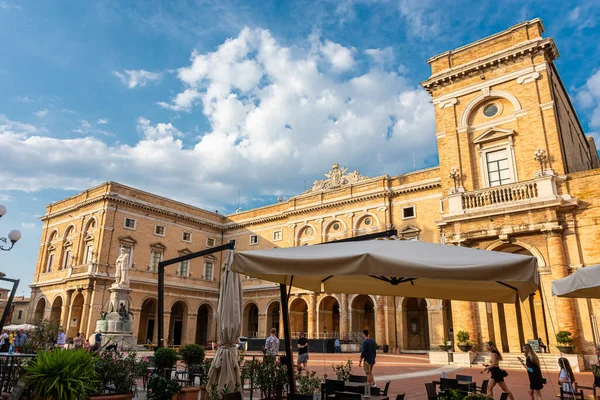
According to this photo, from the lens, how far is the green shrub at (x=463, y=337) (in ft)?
58.0

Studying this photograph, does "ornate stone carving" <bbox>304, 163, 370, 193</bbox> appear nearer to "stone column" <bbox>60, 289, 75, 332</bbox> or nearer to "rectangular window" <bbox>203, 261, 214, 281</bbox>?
"rectangular window" <bbox>203, 261, 214, 281</bbox>

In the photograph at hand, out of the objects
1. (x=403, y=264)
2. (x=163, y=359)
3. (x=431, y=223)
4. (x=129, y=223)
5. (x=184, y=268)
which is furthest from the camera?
(x=184, y=268)

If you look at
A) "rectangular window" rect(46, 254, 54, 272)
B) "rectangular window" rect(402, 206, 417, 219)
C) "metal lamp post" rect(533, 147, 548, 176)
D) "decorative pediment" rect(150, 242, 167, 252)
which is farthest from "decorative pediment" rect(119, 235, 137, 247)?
"metal lamp post" rect(533, 147, 548, 176)

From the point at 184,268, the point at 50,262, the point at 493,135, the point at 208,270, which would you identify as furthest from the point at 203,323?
the point at 493,135

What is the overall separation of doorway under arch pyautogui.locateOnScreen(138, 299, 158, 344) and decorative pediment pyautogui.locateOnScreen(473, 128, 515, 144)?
2802cm

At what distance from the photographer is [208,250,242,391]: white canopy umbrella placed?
675 centimetres

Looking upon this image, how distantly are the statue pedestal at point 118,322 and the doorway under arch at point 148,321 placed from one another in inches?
608

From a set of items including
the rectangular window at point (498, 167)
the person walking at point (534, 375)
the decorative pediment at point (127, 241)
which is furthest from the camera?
the decorative pediment at point (127, 241)

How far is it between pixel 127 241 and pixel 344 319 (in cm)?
1771

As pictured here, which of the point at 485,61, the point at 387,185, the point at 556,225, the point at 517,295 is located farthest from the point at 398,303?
the point at 517,295

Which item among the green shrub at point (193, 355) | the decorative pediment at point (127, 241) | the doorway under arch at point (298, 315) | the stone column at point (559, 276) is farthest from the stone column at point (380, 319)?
the green shrub at point (193, 355)

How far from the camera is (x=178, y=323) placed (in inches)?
1507

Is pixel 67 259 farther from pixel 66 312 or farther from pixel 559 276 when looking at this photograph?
pixel 559 276

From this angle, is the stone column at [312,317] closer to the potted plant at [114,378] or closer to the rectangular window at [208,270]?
the rectangular window at [208,270]
